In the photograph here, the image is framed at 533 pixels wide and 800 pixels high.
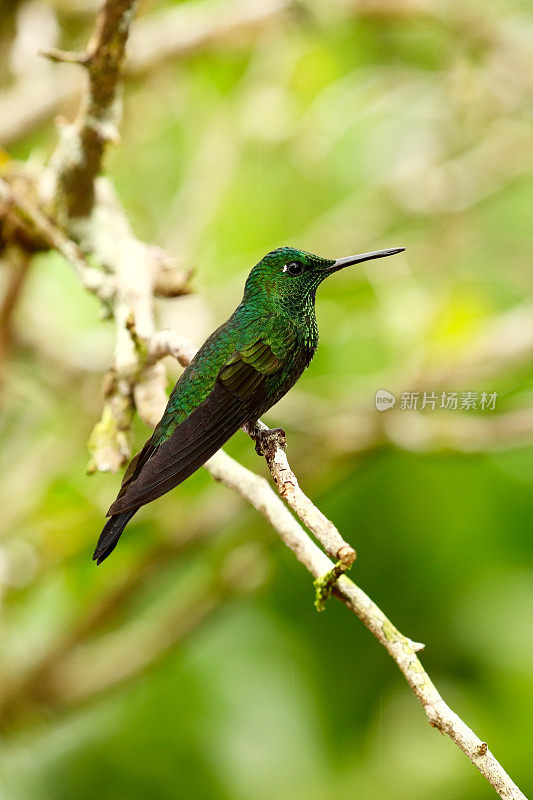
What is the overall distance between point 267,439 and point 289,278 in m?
0.19

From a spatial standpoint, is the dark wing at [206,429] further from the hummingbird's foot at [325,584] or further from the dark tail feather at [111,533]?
the hummingbird's foot at [325,584]

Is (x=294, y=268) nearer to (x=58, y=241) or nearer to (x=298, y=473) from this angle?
(x=58, y=241)

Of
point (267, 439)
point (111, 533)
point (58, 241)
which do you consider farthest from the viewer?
point (58, 241)

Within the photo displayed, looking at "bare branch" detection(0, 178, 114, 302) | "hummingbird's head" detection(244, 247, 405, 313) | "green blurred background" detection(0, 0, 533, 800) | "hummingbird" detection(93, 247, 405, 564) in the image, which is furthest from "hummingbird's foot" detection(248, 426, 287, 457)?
"green blurred background" detection(0, 0, 533, 800)

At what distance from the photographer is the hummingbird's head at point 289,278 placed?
1.09 metres

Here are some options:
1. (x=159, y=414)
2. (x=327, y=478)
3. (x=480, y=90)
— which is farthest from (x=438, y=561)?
(x=159, y=414)

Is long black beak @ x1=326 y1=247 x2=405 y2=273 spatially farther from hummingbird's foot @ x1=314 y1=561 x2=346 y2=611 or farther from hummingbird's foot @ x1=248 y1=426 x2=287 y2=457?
hummingbird's foot @ x1=314 y1=561 x2=346 y2=611

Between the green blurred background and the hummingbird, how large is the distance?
138 centimetres

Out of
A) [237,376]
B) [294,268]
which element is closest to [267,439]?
[237,376]

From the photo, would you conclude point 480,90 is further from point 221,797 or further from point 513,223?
point 221,797

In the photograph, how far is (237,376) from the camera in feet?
3.31

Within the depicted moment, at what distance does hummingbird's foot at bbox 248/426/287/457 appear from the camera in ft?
3.48

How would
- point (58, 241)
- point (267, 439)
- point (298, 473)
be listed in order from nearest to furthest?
point (267, 439) < point (58, 241) < point (298, 473)

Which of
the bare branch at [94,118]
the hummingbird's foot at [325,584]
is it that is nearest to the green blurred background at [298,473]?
the bare branch at [94,118]
